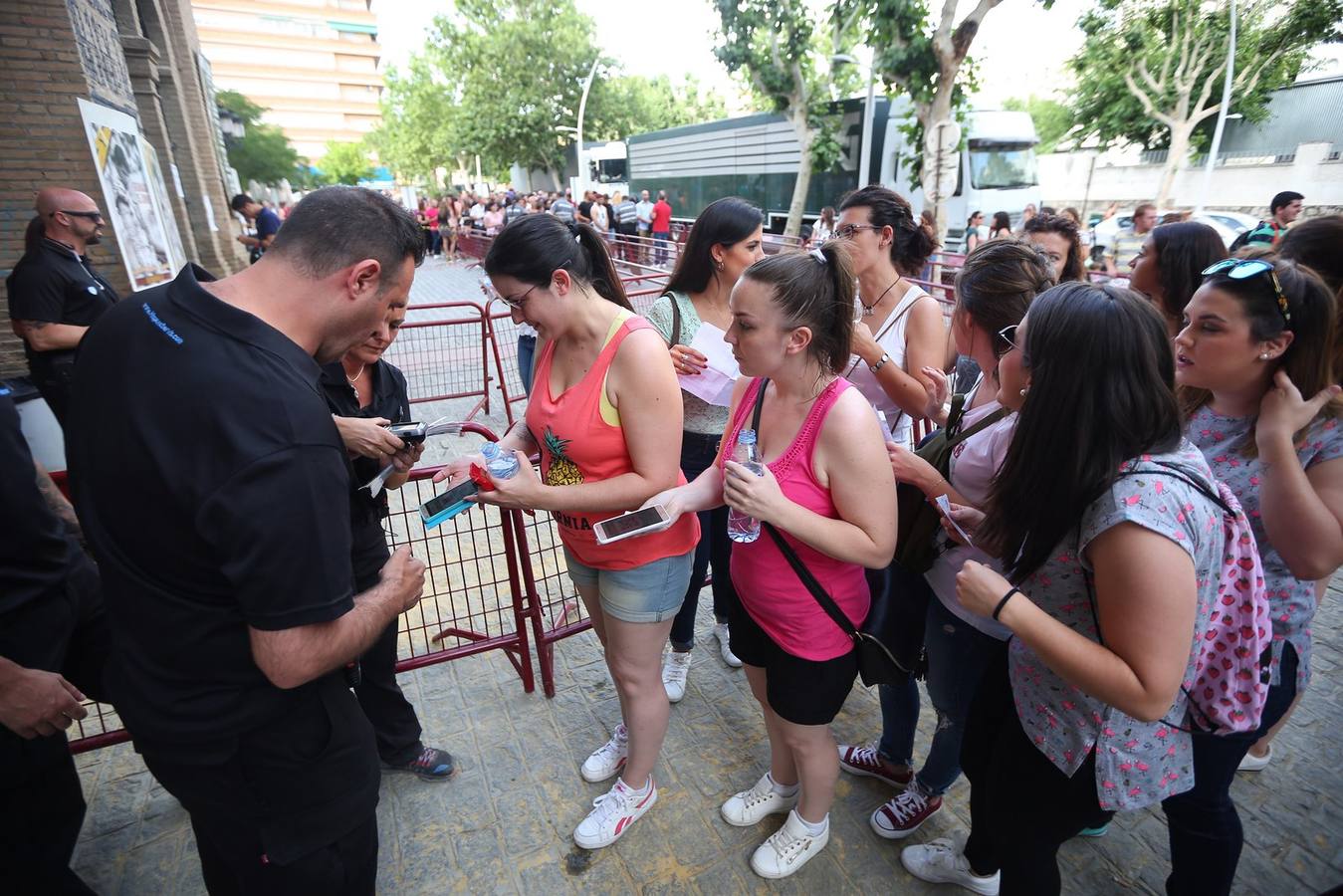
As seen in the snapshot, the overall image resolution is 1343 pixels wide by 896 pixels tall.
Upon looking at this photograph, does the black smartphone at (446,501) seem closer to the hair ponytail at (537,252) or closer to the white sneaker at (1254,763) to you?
the hair ponytail at (537,252)

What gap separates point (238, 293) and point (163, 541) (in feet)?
1.71

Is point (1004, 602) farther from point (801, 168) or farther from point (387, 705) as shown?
point (801, 168)

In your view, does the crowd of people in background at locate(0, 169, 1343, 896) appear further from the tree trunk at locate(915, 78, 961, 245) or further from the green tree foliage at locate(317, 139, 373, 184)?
the green tree foliage at locate(317, 139, 373, 184)

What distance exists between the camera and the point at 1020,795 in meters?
1.66

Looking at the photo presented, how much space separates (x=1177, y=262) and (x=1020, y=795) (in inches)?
90.4

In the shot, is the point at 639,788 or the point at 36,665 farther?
the point at 639,788

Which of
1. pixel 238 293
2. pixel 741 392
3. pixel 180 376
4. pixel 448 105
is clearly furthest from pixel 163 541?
pixel 448 105

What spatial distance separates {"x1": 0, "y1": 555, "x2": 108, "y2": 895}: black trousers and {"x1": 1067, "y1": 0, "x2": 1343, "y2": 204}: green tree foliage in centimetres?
2784

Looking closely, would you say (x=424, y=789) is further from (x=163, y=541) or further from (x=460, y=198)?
(x=460, y=198)

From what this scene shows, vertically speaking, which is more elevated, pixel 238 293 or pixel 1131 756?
pixel 238 293

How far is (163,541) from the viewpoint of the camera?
4.18 ft

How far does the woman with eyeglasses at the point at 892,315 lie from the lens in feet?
8.70

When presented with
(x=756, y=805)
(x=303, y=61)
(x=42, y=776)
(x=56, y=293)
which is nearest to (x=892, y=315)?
(x=756, y=805)

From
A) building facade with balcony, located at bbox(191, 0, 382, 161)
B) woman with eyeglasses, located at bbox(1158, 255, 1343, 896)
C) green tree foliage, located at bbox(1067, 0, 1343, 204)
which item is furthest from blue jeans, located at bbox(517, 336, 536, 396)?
building facade with balcony, located at bbox(191, 0, 382, 161)
